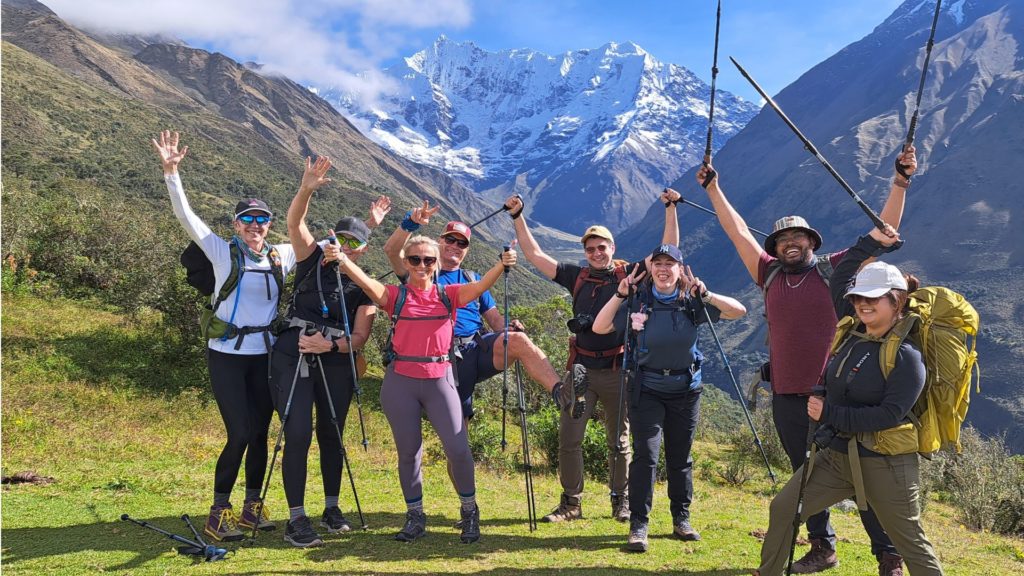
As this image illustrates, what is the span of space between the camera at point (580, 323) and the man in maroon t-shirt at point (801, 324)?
1869mm

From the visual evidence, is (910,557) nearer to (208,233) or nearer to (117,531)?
(208,233)

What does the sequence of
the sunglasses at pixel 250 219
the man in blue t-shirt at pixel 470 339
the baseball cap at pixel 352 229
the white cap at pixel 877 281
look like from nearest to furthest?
the white cap at pixel 877 281, the sunglasses at pixel 250 219, the man in blue t-shirt at pixel 470 339, the baseball cap at pixel 352 229

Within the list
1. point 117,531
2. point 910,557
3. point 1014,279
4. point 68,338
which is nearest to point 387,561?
point 117,531

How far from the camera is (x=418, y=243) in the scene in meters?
6.60

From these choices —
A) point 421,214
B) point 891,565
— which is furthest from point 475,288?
point 891,565

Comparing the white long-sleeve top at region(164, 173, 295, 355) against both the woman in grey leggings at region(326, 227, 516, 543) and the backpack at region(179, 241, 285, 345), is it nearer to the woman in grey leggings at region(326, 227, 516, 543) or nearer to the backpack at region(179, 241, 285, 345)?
the backpack at region(179, 241, 285, 345)

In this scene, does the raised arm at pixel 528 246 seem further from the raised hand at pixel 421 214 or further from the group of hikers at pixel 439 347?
the raised hand at pixel 421 214

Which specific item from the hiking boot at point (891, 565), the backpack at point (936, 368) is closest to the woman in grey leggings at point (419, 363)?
the backpack at point (936, 368)

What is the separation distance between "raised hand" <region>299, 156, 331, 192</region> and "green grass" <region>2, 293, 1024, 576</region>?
3.70 m

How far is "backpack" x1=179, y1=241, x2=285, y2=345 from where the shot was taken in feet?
21.2

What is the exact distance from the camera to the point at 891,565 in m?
5.87

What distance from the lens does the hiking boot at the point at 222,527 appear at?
650 centimetres

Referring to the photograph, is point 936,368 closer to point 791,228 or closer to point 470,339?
point 791,228

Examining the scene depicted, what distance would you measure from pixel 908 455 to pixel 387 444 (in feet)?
44.8
